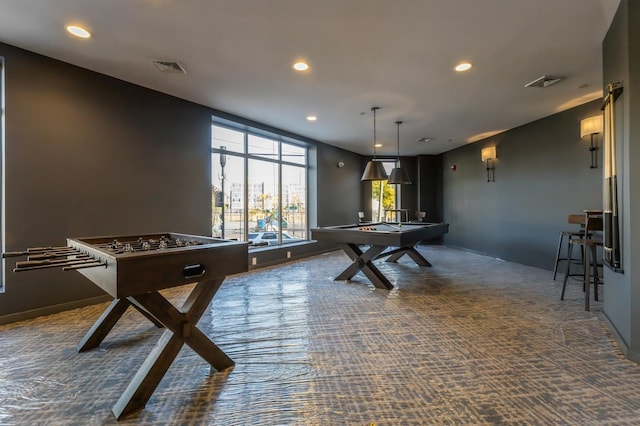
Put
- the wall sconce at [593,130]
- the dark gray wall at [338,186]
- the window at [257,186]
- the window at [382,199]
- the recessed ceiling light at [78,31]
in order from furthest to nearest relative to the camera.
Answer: the window at [382,199]
the dark gray wall at [338,186]
the window at [257,186]
the wall sconce at [593,130]
the recessed ceiling light at [78,31]

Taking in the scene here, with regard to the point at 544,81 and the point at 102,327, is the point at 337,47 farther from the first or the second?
the point at 102,327

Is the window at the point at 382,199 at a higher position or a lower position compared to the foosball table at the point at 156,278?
higher

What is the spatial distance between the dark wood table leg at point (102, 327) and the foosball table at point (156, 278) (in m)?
0.01

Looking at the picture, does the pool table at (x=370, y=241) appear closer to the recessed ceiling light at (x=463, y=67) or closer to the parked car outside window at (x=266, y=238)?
the parked car outside window at (x=266, y=238)

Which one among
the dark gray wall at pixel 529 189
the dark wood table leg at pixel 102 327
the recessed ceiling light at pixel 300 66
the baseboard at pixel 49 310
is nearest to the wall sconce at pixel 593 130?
the dark gray wall at pixel 529 189

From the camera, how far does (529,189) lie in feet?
18.1

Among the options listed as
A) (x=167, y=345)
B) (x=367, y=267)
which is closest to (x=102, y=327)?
(x=167, y=345)

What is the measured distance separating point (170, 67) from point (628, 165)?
4.15 metres

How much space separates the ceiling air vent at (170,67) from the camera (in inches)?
124

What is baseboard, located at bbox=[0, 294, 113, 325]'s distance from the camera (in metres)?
2.88

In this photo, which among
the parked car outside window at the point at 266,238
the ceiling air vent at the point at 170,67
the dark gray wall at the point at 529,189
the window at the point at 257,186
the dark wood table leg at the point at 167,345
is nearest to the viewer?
the dark wood table leg at the point at 167,345

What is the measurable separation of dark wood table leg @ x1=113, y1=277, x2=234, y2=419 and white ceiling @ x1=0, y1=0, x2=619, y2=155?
210 cm

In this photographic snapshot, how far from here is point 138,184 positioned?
3795 mm

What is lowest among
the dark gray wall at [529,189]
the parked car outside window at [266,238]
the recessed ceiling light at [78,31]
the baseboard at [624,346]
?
the baseboard at [624,346]
